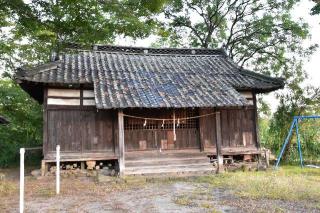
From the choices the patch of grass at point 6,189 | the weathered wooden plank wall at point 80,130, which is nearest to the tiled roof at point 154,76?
the weathered wooden plank wall at point 80,130

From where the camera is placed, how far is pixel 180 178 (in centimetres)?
1228

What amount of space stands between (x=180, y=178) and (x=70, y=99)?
5578 millimetres

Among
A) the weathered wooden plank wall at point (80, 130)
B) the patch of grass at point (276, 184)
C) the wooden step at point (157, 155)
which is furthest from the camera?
the wooden step at point (157, 155)

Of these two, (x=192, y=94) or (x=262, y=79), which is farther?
(x=262, y=79)

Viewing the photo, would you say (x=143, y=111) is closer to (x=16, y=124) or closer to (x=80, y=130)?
(x=80, y=130)

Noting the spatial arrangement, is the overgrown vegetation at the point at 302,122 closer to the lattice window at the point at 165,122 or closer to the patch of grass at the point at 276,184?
the patch of grass at the point at 276,184

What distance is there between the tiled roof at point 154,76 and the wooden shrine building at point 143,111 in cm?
4

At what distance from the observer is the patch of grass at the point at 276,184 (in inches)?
346

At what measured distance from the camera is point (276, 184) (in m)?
10.5

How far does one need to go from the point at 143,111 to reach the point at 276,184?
6350mm

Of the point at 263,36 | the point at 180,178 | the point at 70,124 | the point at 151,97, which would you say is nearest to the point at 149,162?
the point at 180,178

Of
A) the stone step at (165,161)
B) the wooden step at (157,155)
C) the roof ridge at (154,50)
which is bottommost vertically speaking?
the stone step at (165,161)

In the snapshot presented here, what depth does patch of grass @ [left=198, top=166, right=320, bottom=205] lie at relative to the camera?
8.80 m

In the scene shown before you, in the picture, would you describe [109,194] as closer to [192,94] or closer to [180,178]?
[180,178]
